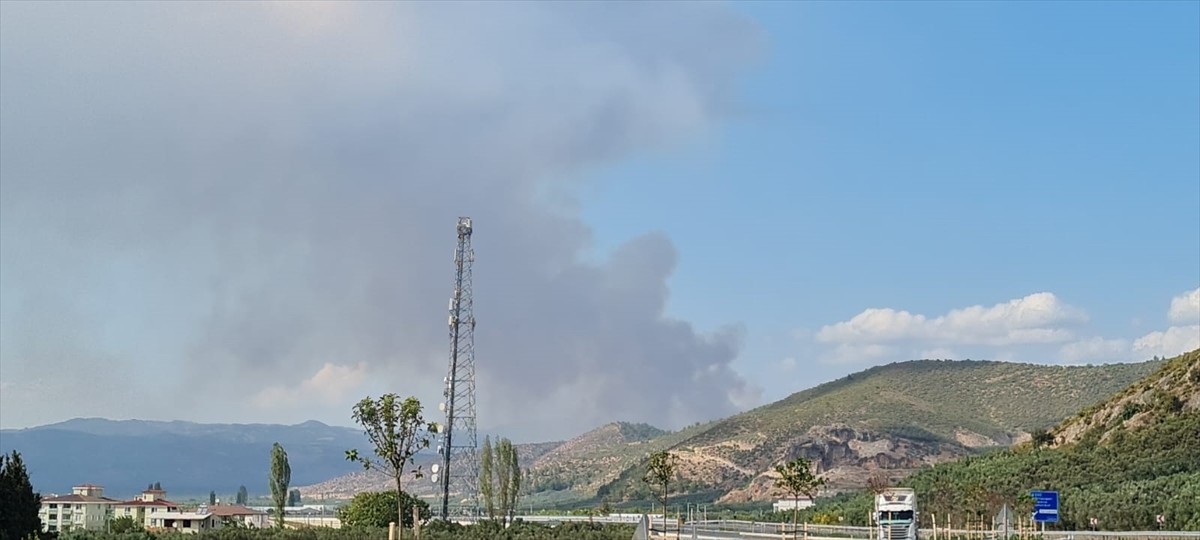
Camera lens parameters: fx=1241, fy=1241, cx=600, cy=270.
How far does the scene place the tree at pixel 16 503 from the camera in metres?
55.5

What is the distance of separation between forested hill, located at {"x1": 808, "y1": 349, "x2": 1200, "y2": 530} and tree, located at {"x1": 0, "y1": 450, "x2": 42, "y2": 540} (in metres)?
51.8

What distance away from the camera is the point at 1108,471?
322 feet

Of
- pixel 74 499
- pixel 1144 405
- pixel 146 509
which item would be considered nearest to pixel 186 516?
pixel 146 509

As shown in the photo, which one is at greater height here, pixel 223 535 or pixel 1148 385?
pixel 1148 385

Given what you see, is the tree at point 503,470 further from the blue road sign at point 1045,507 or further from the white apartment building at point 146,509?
the blue road sign at point 1045,507

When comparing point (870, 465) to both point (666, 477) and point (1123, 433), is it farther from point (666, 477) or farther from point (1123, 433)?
point (666, 477)

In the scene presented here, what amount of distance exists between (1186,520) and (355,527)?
1993 inches

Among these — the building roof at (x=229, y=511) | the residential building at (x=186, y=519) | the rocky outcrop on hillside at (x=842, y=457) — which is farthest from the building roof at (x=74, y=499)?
the rocky outcrop on hillside at (x=842, y=457)

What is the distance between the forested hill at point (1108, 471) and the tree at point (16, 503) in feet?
170

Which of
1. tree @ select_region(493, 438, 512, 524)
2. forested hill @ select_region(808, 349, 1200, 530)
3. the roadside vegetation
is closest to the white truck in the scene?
the roadside vegetation

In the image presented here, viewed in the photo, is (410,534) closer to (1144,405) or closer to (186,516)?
(186,516)

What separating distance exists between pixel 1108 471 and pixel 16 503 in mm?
78850

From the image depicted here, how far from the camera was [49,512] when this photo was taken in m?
125

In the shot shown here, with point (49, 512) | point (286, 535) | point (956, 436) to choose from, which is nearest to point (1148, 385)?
point (956, 436)
